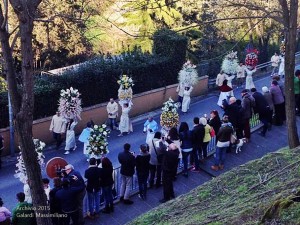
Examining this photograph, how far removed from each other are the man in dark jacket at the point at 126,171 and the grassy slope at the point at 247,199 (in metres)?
2.06

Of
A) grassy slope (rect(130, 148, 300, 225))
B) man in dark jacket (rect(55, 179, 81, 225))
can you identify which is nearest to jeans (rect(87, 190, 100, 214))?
man in dark jacket (rect(55, 179, 81, 225))

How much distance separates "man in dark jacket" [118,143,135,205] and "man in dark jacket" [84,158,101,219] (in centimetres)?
74

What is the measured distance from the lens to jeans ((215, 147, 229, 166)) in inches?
492

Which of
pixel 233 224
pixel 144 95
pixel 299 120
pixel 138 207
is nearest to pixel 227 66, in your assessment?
pixel 144 95

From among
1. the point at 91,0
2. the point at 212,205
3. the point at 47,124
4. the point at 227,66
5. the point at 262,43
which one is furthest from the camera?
the point at 262,43

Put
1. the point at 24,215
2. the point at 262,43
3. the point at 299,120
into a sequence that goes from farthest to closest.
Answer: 1. the point at 262,43
2. the point at 299,120
3. the point at 24,215

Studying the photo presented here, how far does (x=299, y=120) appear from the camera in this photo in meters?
15.9

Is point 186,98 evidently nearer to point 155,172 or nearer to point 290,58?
point 155,172

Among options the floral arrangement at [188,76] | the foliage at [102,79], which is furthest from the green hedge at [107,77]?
the floral arrangement at [188,76]

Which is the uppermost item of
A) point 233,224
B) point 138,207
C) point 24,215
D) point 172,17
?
point 172,17

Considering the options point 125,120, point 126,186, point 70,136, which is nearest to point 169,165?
point 126,186

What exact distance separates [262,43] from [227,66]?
790cm

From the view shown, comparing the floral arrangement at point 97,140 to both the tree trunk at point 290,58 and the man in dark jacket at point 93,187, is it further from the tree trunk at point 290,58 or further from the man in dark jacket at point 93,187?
the tree trunk at point 290,58

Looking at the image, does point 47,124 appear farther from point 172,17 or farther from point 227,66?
point 172,17
